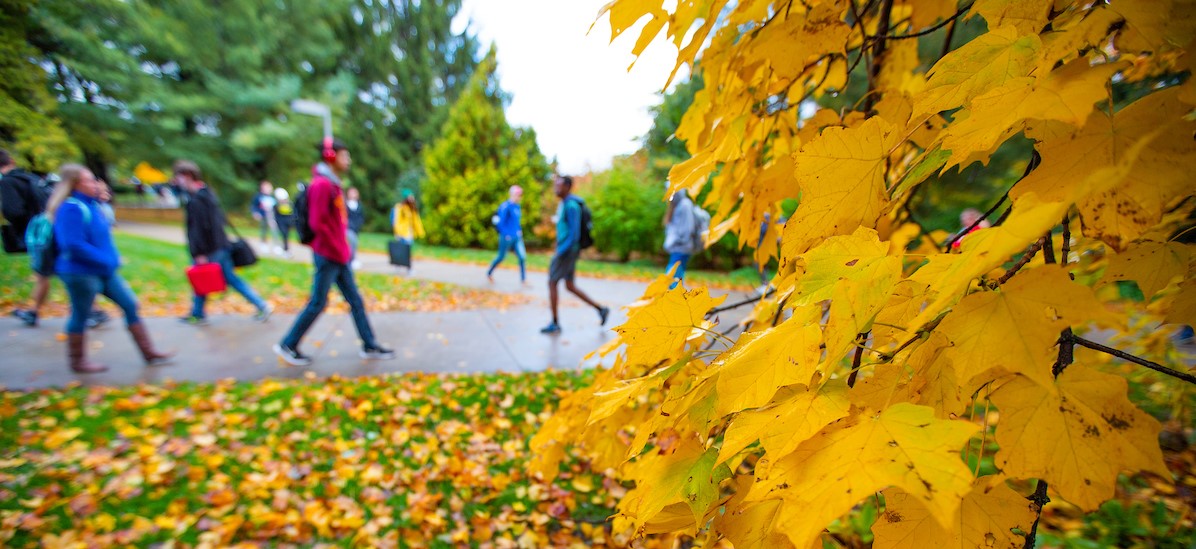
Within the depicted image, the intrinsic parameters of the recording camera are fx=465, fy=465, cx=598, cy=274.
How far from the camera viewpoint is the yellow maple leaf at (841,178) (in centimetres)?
59

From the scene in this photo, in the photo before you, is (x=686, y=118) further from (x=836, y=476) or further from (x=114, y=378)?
(x=114, y=378)

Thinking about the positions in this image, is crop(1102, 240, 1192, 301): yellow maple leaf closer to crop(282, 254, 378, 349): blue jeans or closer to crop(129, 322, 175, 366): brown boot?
crop(282, 254, 378, 349): blue jeans

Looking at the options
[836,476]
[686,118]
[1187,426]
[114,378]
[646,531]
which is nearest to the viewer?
[836,476]

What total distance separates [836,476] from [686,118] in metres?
0.94

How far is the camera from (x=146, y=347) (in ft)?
12.3

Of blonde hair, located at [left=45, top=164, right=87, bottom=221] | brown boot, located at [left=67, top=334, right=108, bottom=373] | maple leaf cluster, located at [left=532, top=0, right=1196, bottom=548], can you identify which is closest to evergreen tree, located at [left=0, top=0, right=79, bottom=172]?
blonde hair, located at [left=45, top=164, right=87, bottom=221]

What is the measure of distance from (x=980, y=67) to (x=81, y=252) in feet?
16.6

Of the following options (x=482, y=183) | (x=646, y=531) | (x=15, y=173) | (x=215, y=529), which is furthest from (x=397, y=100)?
(x=646, y=531)

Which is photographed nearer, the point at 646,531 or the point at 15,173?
the point at 646,531

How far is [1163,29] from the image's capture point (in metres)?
0.44

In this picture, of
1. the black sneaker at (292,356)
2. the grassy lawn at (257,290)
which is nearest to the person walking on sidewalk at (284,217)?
the grassy lawn at (257,290)

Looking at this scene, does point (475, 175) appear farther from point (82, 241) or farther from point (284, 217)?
point (82, 241)

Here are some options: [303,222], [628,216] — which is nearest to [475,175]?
[628,216]

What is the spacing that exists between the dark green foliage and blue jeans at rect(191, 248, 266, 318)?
8.50m
